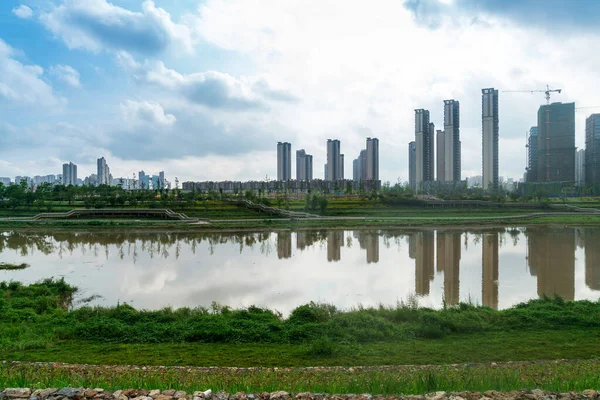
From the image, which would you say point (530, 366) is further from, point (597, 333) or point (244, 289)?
point (244, 289)

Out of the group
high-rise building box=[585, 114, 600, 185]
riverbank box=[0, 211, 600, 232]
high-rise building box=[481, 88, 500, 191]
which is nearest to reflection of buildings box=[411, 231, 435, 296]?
riverbank box=[0, 211, 600, 232]

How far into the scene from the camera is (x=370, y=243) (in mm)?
26625

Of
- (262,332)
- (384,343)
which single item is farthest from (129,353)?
(384,343)

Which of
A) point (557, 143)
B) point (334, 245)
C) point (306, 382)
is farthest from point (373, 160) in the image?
point (306, 382)

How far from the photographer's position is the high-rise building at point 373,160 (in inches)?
4285

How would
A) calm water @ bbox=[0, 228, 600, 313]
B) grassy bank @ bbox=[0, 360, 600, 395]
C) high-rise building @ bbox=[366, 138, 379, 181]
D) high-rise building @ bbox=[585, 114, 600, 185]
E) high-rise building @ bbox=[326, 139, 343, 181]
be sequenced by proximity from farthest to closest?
high-rise building @ bbox=[326, 139, 343, 181] → high-rise building @ bbox=[366, 138, 379, 181] → high-rise building @ bbox=[585, 114, 600, 185] → calm water @ bbox=[0, 228, 600, 313] → grassy bank @ bbox=[0, 360, 600, 395]

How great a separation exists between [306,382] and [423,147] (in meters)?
93.4

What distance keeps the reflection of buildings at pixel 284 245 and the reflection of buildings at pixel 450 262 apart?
7943mm

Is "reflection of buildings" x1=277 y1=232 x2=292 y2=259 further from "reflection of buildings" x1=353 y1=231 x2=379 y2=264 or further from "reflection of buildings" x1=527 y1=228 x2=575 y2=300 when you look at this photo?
"reflection of buildings" x1=527 y1=228 x2=575 y2=300

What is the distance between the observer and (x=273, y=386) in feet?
15.8

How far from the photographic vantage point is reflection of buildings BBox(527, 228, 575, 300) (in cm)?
Result: 1309

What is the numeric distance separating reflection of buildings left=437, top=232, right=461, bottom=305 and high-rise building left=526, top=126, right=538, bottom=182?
8386 cm

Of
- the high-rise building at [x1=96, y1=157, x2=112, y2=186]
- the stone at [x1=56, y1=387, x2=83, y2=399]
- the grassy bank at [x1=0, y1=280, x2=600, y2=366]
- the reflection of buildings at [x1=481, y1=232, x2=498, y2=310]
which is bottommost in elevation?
the reflection of buildings at [x1=481, y1=232, x2=498, y2=310]

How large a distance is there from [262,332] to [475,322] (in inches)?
174
